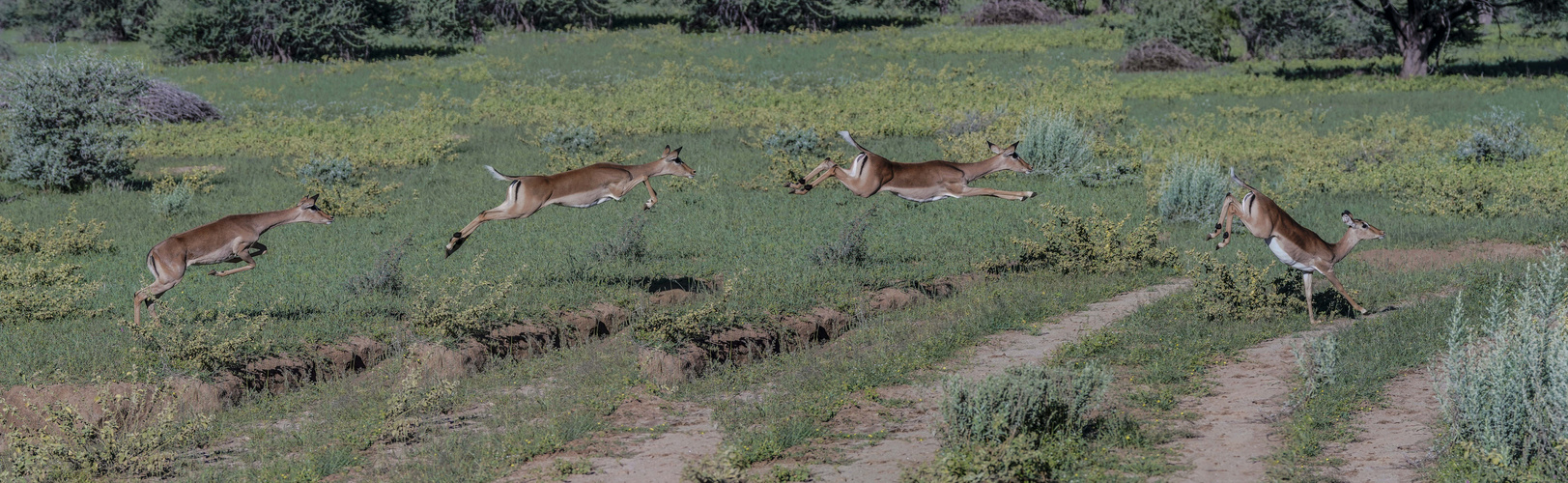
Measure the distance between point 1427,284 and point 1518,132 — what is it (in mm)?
12650

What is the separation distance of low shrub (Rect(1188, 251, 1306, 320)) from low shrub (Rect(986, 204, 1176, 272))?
8.05 feet

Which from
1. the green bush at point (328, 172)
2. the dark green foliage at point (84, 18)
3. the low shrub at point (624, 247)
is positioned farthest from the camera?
the dark green foliage at point (84, 18)

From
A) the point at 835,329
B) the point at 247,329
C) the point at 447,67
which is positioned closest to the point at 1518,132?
the point at 835,329

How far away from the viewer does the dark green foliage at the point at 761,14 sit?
63594mm

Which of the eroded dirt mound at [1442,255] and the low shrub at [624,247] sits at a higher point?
the eroded dirt mound at [1442,255]

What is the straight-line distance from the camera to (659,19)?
71.8m

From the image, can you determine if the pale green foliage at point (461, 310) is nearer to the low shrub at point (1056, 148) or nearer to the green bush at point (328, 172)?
the green bush at point (328, 172)

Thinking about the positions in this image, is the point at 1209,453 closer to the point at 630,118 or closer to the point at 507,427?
the point at 507,427

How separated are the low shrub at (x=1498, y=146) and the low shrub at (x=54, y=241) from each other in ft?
76.5

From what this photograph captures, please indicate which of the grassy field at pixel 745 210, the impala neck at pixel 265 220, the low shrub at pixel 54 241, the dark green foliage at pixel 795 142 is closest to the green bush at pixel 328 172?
the grassy field at pixel 745 210

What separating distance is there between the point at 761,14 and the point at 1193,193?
148 feet

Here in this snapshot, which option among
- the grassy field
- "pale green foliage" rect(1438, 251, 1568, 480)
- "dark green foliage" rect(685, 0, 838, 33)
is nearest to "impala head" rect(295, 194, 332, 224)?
the grassy field

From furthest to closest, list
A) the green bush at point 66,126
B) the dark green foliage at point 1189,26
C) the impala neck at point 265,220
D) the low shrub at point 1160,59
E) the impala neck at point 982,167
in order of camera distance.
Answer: the dark green foliage at point 1189,26 → the low shrub at point 1160,59 → the green bush at point 66,126 → the impala neck at point 265,220 → the impala neck at point 982,167

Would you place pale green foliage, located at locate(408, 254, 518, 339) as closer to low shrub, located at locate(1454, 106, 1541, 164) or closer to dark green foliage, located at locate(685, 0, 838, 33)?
low shrub, located at locate(1454, 106, 1541, 164)
